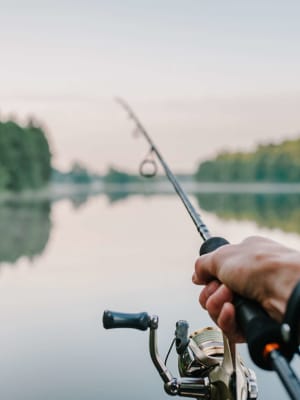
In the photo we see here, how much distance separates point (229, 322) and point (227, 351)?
2.57ft

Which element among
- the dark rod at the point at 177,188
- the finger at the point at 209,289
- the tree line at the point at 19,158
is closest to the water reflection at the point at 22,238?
the dark rod at the point at 177,188

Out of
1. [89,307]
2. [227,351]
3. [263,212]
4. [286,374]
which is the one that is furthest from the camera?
[263,212]

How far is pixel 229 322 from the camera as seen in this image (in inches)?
41.3

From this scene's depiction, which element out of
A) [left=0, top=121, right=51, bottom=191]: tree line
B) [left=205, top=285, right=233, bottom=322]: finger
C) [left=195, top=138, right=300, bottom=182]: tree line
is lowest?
[left=205, top=285, right=233, bottom=322]: finger

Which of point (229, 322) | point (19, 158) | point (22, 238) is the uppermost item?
point (19, 158)

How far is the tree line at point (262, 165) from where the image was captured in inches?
3964

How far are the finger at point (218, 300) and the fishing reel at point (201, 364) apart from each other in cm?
62

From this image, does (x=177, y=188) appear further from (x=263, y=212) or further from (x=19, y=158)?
(x=19, y=158)

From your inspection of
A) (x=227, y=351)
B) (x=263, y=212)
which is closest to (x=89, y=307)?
(x=227, y=351)

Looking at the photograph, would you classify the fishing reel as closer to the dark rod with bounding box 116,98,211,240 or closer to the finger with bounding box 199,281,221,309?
the dark rod with bounding box 116,98,211,240

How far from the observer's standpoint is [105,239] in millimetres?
19781

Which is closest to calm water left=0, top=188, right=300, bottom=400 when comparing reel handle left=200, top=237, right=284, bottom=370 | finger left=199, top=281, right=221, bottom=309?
finger left=199, top=281, right=221, bottom=309

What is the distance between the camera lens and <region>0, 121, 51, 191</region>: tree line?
59438 millimetres

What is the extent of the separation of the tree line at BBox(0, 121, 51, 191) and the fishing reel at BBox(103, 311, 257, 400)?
56872 mm
